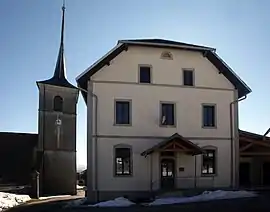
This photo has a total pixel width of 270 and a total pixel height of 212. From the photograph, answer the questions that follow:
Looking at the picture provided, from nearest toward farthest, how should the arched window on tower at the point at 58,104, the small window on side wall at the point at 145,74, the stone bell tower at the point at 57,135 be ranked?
the small window on side wall at the point at 145,74
the stone bell tower at the point at 57,135
the arched window on tower at the point at 58,104

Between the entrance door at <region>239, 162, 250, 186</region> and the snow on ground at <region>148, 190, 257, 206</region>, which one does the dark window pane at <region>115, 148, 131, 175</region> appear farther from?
the entrance door at <region>239, 162, 250, 186</region>

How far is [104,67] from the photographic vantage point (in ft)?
88.2

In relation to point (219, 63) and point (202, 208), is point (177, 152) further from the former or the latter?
point (202, 208)

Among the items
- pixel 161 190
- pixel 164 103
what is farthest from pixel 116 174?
pixel 164 103

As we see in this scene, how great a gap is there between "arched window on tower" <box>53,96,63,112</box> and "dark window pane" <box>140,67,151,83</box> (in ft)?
62.7

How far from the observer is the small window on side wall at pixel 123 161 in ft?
87.4

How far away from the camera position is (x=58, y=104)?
45406 mm

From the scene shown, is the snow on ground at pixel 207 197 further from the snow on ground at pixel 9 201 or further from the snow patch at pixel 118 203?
the snow on ground at pixel 9 201

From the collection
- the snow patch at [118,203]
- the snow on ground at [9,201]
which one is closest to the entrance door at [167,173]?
the snow patch at [118,203]

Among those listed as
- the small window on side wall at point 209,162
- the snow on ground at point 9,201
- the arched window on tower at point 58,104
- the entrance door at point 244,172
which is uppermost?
the arched window on tower at point 58,104

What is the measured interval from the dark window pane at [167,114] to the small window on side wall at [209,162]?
9.34ft

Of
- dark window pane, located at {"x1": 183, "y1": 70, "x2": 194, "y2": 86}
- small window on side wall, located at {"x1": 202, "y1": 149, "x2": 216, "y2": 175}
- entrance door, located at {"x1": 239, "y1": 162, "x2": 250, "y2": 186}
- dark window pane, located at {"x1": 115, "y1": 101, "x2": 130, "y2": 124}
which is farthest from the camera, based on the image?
entrance door, located at {"x1": 239, "y1": 162, "x2": 250, "y2": 186}

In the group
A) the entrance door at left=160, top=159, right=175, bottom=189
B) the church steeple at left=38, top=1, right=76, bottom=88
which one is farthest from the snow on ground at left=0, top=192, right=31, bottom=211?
the church steeple at left=38, top=1, right=76, bottom=88

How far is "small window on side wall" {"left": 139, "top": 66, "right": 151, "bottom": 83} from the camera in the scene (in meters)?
27.6
